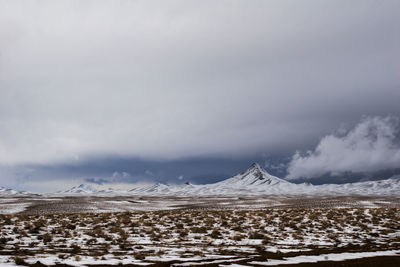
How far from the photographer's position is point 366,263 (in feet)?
46.7

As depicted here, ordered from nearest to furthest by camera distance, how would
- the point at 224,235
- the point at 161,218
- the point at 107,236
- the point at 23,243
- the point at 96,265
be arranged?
the point at 96,265 → the point at 23,243 → the point at 107,236 → the point at 224,235 → the point at 161,218

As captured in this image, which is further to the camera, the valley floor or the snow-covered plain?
the snow-covered plain

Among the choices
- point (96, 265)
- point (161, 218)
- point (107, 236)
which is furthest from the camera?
point (161, 218)

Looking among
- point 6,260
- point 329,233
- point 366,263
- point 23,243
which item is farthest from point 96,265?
point 329,233

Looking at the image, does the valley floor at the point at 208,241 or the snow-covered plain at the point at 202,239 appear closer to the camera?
the valley floor at the point at 208,241

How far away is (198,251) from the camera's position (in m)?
18.0

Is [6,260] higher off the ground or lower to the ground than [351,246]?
higher

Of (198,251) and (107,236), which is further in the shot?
(107,236)

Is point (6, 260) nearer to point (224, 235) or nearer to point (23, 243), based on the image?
point (23, 243)

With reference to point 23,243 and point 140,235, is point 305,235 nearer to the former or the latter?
point 140,235

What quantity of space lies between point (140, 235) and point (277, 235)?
9.80 meters

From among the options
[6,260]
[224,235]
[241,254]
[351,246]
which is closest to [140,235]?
[224,235]

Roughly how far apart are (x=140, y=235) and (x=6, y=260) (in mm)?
10572

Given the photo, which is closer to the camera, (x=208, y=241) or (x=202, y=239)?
(x=208, y=241)
